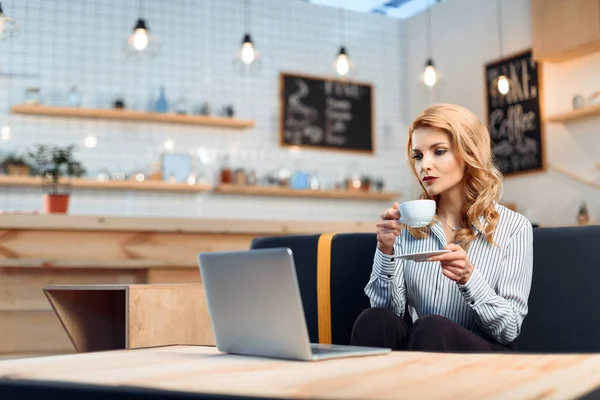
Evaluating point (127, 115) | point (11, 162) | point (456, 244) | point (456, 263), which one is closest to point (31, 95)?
point (11, 162)

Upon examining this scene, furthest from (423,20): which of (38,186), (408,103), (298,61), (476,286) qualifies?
(476,286)

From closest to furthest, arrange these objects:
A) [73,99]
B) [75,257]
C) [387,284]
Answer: [387,284]
[75,257]
[73,99]

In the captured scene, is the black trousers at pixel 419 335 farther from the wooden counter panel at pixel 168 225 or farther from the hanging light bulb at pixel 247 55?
the hanging light bulb at pixel 247 55

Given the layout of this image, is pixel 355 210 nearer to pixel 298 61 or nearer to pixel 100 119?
pixel 298 61

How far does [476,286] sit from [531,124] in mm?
4203

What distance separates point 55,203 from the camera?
3750 millimetres

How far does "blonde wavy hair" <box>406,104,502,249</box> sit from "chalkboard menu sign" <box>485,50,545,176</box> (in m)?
3.64

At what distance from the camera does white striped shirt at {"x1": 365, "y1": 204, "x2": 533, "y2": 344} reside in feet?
5.87

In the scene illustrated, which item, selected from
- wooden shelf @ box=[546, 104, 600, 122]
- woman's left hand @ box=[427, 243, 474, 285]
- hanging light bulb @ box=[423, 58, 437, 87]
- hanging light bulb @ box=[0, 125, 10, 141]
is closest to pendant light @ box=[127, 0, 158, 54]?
hanging light bulb @ box=[0, 125, 10, 141]

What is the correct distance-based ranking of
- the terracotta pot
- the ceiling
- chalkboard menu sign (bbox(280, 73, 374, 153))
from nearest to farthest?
1. the terracotta pot
2. chalkboard menu sign (bbox(280, 73, 374, 153))
3. the ceiling

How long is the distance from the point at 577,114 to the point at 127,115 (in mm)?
3519

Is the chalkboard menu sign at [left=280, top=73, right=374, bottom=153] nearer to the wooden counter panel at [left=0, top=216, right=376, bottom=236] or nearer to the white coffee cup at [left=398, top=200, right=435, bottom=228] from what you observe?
the wooden counter panel at [left=0, top=216, right=376, bottom=236]

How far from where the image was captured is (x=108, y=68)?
6.00 m

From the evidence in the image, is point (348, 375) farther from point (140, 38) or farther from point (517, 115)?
point (517, 115)
